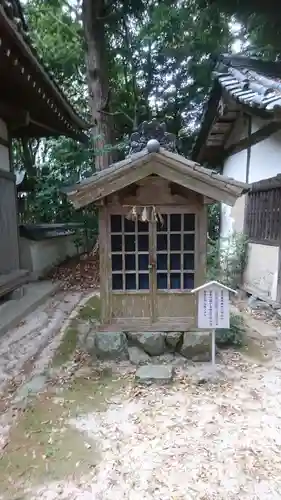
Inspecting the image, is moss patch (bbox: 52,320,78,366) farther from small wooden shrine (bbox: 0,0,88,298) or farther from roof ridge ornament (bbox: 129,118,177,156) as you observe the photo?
roof ridge ornament (bbox: 129,118,177,156)

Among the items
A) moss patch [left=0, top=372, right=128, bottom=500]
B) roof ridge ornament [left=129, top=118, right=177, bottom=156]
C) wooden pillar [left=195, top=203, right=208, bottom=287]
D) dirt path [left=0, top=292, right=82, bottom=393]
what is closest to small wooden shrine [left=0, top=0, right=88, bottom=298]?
dirt path [left=0, top=292, right=82, bottom=393]

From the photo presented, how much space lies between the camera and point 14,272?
673 centimetres

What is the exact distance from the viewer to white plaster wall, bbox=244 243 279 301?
6.45 metres

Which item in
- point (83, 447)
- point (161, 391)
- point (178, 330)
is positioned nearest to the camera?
point (83, 447)

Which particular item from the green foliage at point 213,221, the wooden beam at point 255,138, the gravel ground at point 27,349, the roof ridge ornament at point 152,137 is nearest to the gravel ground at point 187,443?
the gravel ground at point 27,349

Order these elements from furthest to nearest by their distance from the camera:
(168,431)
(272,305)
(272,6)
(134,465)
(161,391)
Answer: (272,6) → (272,305) → (161,391) → (168,431) → (134,465)

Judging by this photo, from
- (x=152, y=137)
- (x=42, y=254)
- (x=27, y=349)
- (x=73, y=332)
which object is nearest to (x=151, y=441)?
(x=27, y=349)

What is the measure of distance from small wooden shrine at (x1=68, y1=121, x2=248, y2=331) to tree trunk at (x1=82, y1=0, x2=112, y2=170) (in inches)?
225

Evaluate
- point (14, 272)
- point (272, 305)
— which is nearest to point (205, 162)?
point (272, 305)

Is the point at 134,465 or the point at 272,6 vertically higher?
the point at 272,6

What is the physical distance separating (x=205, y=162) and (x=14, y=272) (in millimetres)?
6551

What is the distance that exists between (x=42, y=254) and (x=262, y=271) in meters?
5.42

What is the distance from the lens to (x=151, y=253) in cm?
463

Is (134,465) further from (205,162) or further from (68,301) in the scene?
(205,162)
